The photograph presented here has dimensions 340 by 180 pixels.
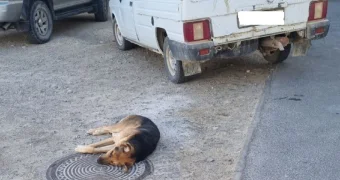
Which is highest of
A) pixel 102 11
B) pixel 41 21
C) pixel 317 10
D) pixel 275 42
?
pixel 317 10

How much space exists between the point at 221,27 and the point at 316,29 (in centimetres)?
137

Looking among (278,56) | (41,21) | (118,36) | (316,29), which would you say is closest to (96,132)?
(316,29)

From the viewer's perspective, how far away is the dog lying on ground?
174 inches

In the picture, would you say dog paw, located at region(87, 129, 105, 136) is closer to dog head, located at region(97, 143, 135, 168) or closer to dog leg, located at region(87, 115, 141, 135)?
dog leg, located at region(87, 115, 141, 135)

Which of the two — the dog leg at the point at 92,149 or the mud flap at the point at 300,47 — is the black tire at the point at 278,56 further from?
the dog leg at the point at 92,149

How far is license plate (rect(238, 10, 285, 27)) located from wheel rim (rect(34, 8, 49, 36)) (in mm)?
5246

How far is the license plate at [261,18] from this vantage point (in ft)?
19.7

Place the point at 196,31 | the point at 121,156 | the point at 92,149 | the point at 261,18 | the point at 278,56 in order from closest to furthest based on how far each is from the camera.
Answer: the point at 121,156
the point at 92,149
the point at 196,31
the point at 261,18
the point at 278,56

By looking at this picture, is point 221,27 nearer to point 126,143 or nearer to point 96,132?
point 96,132

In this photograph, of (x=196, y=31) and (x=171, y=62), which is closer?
(x=196, y=31)

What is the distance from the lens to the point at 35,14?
9.89 m

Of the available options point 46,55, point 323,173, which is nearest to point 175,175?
point 323,173

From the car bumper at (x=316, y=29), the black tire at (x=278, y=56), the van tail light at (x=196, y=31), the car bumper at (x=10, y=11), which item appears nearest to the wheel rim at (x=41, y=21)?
the car bumper at (x=10, y=11)

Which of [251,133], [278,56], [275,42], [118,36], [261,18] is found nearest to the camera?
[251,133]
